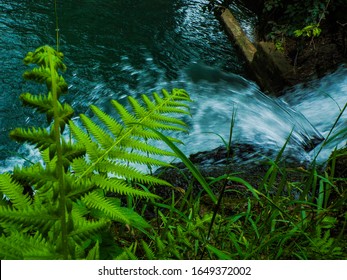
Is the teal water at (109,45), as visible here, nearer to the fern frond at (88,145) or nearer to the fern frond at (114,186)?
the fern frond at (88,145)

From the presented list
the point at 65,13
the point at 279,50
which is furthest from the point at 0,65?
the point at 279,50

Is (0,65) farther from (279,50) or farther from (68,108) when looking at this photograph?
(68,108)

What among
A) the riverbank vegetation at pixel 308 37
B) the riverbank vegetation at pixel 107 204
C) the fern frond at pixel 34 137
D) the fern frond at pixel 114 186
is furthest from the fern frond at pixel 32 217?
the riverbank vegetation at pixel 308 37

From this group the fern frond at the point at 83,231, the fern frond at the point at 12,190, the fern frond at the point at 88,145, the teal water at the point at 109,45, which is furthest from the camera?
the teal water at the point at 109,45

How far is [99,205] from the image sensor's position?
108 cm

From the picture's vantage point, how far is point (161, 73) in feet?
17.8

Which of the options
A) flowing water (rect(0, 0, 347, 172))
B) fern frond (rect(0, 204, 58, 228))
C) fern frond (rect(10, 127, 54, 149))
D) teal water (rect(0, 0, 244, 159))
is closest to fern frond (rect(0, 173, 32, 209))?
fern frond (rect(0, 204, 58, 228))

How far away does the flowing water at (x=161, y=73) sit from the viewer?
3.99 m

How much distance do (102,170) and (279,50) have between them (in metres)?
4.63

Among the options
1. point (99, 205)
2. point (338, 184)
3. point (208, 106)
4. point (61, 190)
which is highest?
point (61, 190)

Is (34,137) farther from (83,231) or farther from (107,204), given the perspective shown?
(107,204)

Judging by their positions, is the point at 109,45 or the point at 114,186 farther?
the point at 109,45

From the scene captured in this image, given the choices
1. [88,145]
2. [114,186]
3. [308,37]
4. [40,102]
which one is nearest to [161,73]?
[308,37]

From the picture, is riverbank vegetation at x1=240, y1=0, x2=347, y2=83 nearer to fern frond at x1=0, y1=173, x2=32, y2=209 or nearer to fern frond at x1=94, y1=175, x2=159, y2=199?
fern frond at x1=94, y1=175, x2=159, y2=199
